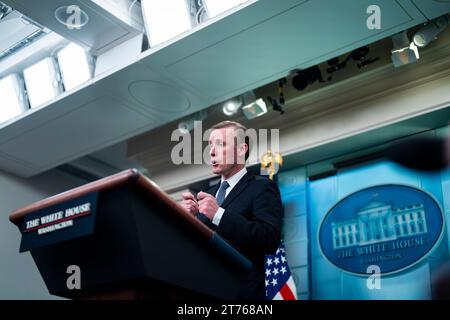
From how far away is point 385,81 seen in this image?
12.4ft

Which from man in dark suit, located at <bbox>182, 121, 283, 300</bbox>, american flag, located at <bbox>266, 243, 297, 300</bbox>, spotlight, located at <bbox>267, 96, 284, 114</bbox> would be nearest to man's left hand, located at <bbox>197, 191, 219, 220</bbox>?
man in dark suit, located at <bbox>182, 121, 283, 300</bbox>

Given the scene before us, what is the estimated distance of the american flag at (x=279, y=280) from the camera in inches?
144

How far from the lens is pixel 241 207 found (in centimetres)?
164

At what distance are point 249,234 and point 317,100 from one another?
2773 mm

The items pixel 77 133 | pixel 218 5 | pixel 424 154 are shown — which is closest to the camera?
pixel 424 154

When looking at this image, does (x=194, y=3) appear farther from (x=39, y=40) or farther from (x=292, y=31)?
(x=39, y=40)

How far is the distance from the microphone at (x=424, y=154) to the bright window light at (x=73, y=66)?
3169 mm

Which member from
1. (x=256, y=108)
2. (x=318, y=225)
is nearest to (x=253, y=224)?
(x=256, y=108)

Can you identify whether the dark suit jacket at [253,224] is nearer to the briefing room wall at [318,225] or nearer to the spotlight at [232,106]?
the briefing room wall at [318,225]

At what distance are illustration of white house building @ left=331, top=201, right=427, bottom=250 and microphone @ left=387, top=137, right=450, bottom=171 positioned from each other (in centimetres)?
289

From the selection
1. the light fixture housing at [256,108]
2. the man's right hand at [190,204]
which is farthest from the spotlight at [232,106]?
the man's right hand at [190,204]

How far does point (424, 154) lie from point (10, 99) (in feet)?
12.9

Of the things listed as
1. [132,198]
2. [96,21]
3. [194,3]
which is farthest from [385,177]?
[132,198]

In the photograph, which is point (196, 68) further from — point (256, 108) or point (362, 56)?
point (362, 56)
